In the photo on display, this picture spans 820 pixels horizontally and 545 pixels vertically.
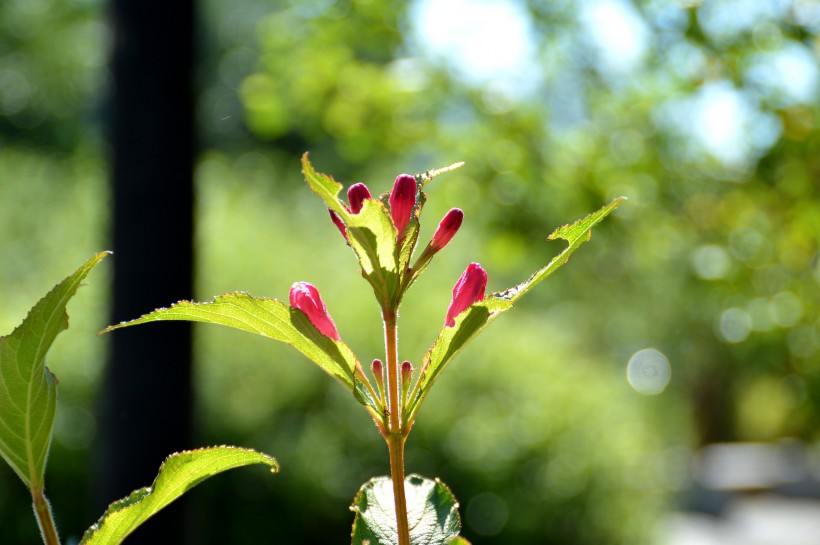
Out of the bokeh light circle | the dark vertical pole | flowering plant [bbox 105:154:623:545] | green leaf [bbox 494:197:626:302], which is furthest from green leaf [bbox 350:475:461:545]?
the bokeh light circle

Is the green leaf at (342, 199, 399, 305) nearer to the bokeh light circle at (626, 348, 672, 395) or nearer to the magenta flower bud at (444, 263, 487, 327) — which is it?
the magenta flower bud at (444, 263, 487, 327)

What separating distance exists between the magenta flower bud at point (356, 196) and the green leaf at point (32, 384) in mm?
109

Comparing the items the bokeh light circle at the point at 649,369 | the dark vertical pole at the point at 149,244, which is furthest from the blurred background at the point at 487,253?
the bokeh light circle at the point at 649,369

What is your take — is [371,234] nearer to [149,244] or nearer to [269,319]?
[269,319]

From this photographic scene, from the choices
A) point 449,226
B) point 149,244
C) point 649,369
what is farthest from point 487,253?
point 649,369

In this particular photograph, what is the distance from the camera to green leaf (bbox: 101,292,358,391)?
385 millimetres

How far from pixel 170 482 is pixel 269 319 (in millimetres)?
87

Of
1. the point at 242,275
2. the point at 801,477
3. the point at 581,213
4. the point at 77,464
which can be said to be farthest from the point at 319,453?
the point at 801,477

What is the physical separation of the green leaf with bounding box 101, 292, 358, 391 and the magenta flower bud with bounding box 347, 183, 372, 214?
2.3 inches

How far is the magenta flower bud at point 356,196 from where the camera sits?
16.2 inches

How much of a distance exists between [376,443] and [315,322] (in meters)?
3.80

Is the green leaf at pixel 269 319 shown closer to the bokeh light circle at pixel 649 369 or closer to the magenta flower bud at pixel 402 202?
the magenta flower bud at pixel 402 202

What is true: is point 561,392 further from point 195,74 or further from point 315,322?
point 315,322

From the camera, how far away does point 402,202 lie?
A: 1.37 ft
